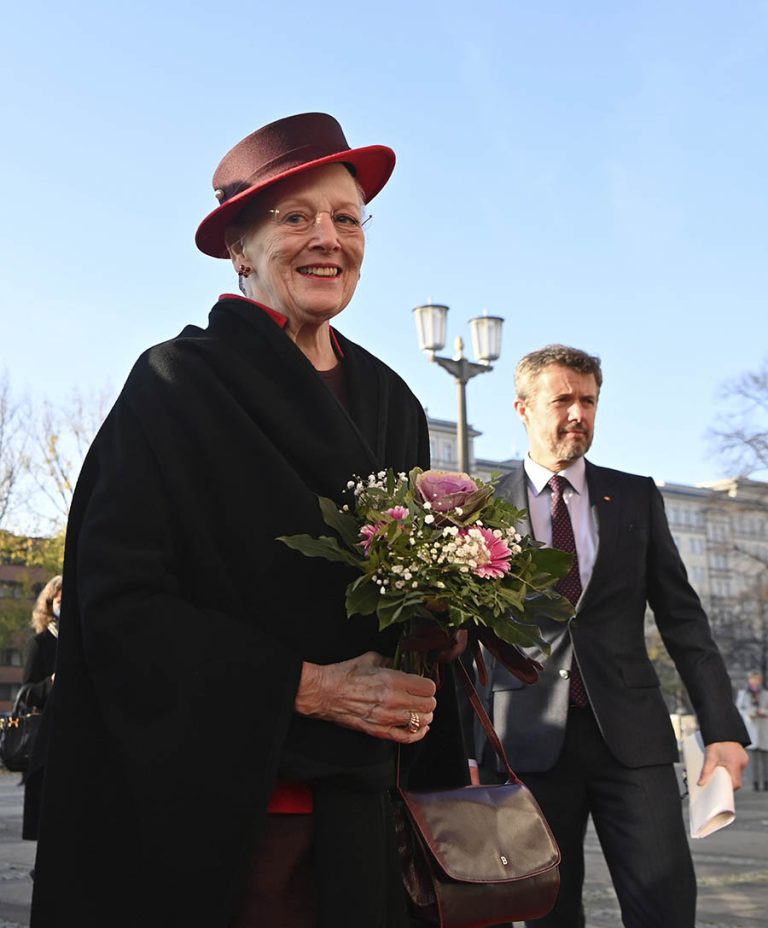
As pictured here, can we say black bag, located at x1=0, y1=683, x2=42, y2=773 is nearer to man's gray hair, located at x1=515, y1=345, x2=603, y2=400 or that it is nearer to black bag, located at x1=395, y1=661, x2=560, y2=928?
man's gray hair, located at x1=515, y1=345, x2=603, y2=400

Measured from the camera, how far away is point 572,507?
180 inches

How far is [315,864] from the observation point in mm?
2424

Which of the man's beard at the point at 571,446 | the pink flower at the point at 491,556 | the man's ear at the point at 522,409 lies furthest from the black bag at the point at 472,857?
the man's ear at the point at 522,409

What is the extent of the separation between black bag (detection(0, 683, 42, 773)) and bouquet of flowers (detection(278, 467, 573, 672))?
6062 millimetres

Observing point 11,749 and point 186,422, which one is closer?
point 186,422

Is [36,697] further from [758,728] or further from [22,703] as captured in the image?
[758,728]

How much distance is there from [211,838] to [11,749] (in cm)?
633

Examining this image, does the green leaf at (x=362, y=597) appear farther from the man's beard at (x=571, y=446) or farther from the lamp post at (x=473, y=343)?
the lamp post at (x=473, y=343)

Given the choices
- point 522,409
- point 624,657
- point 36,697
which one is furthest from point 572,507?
point 36,697

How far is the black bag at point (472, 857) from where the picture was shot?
2.59 meters

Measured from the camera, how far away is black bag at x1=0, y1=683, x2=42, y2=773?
26.8ft

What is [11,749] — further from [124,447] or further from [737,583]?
[737,583]

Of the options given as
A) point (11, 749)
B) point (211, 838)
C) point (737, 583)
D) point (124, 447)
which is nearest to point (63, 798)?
point (211, 838)

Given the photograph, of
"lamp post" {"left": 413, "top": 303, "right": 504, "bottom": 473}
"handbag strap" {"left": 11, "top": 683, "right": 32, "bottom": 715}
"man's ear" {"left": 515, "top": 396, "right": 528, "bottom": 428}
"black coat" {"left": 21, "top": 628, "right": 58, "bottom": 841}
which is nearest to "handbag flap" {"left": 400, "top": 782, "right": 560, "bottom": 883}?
"man's ear" {"left": 515, "top": 396, "right": 528, "bottom": 428}
